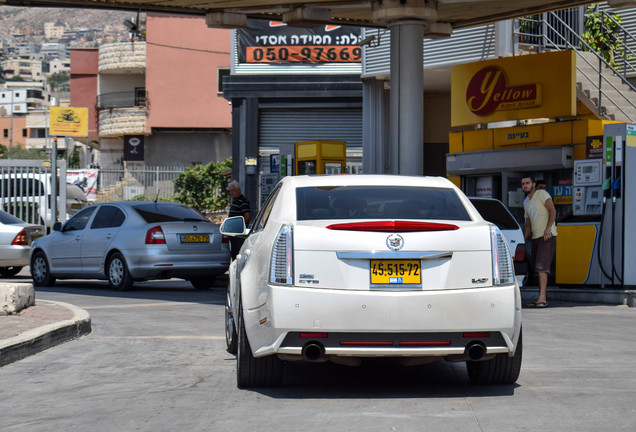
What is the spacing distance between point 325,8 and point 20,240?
24.8 feet

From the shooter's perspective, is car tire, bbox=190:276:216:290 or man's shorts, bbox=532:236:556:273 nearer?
man's shorts, bbox=532:236:556:273

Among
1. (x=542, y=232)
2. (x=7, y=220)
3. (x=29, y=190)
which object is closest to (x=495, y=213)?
(x=542, y=232)

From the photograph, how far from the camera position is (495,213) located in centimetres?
1500

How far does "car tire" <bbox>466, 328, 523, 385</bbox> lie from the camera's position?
7012 mm

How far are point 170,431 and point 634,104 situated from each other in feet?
60.7

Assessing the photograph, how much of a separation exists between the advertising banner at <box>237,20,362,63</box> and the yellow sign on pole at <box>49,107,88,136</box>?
14793 millimetres

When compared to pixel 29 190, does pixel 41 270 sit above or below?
below

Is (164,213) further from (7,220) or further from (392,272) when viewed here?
(392,272)

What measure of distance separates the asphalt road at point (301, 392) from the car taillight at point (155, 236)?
5339 mm

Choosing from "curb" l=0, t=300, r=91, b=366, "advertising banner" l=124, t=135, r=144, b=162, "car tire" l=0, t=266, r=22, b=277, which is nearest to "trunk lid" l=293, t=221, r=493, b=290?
"curb" l=0, t=300, r=91, b=366

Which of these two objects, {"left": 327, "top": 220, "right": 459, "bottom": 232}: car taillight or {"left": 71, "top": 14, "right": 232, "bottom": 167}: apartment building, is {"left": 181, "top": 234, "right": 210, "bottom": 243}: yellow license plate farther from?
{"left": 71, "top": 14, "right": 232, "bottom": 167}: apartment building

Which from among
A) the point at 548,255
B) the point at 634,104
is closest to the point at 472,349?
the point at 548,255

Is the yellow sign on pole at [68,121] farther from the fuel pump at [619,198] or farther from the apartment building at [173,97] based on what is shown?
the fuel pump at [619,198]

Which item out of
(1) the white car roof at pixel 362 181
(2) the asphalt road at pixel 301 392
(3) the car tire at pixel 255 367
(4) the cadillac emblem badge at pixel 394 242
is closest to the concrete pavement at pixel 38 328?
(2) the asphalt road at pixel 301 392
